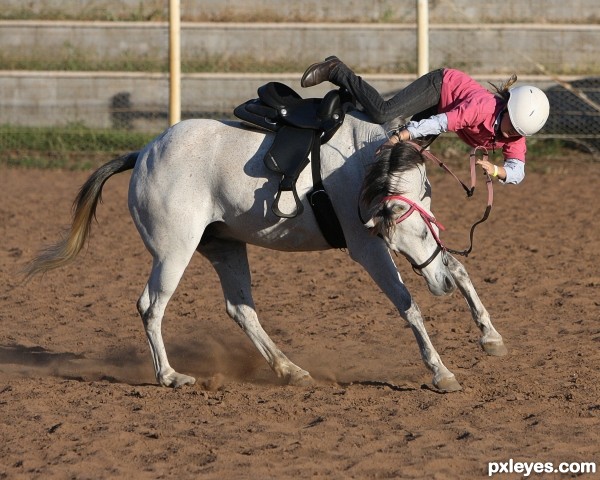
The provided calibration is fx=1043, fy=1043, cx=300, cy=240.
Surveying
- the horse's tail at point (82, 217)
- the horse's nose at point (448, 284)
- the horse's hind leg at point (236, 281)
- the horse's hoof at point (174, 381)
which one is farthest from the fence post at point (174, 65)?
the horse's nose at point (448, 284)

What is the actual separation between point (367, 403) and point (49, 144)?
10.3 m

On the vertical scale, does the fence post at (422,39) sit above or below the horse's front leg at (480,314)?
above

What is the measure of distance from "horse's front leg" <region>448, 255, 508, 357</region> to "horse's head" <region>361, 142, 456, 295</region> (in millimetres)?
295

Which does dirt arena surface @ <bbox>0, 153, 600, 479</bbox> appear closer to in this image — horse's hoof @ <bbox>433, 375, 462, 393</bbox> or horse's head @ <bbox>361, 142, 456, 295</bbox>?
horse's hoof @ <bbox>433, 375, 462, 393</bbox>

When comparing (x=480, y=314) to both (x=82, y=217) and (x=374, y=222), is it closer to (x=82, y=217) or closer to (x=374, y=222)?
(x=374, y=222)

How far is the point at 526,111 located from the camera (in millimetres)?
5168

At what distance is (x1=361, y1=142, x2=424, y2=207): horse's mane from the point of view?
5098 millimetres

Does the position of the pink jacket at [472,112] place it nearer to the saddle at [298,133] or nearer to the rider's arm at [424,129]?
the rider's arm at [424,129]

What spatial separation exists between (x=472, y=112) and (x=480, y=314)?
1093 millimetres

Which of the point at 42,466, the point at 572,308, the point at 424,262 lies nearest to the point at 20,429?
the point at 42,466

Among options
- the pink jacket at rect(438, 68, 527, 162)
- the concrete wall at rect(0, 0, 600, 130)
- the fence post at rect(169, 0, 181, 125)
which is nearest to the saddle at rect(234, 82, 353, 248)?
the pink jacket at rect(438, 68, 527, 162)

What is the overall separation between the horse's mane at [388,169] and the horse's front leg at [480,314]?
662 mm

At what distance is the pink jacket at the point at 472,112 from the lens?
17.2 ft

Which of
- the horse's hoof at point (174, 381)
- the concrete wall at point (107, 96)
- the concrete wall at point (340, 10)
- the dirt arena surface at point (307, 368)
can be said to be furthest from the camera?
the concrete wall at point (340, 10)
